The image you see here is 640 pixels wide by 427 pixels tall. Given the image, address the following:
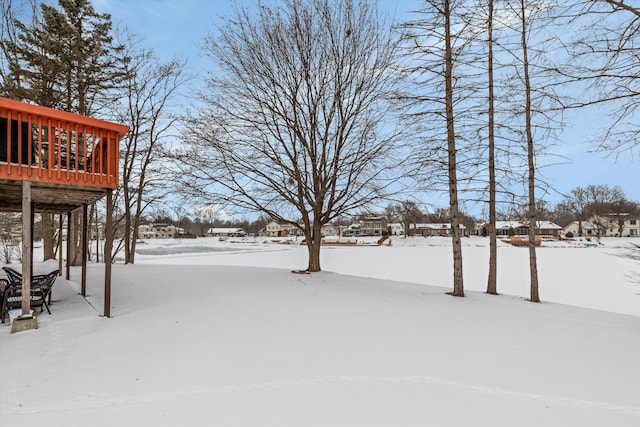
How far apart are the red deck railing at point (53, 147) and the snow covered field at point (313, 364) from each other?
7.45ft

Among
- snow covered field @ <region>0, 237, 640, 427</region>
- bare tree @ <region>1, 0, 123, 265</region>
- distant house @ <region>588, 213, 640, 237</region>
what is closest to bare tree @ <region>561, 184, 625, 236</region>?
distant house @ <region>588, 213, 640, 237</region>

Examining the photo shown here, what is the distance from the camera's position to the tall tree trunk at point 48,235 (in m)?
13.7

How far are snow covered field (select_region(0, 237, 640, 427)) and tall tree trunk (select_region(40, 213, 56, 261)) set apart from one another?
356 inches

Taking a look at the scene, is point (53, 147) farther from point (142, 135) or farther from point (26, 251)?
point (142, 135)

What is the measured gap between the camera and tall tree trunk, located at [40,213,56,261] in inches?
538

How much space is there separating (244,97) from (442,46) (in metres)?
5.94

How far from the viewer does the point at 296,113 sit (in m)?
10.2

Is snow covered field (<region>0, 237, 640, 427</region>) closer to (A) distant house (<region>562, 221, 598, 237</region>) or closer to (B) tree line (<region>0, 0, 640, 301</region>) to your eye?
(B) tree line (<region>0, 0, 640, 301</region>)

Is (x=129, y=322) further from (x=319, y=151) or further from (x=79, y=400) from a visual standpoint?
(x=319, y=151)

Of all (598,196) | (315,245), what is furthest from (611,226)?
(315,245)

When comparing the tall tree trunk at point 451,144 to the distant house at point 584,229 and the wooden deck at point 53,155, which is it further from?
the distant house at point 584,229

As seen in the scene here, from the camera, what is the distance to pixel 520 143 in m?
8.64

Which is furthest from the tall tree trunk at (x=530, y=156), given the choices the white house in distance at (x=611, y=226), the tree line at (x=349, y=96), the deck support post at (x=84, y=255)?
the white house in distance at (x=611, y=226)

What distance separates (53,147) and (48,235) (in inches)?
461
